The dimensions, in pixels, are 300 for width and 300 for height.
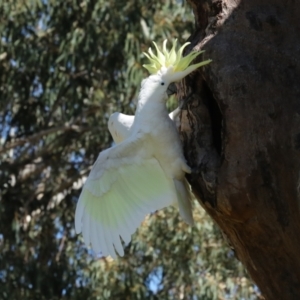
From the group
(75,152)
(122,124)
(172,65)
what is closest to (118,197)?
(122,124)

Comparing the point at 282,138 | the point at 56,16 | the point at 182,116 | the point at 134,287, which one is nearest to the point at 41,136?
the point at 56,16

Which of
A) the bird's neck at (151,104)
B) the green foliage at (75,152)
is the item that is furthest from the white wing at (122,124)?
the green foliage at (75,152)

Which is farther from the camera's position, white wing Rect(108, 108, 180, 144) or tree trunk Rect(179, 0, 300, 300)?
white wing Rect(108, 108, 180, 144)

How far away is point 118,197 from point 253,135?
0.65 meters

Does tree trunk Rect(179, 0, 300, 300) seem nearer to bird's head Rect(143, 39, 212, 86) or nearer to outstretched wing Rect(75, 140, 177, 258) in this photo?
bird's head Rect(143, 39, 212, 86)

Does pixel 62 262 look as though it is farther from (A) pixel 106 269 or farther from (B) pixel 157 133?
(B) pixel 157 133

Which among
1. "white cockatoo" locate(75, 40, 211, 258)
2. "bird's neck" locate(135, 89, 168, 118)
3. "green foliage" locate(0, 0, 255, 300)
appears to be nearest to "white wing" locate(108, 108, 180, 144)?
"white cockatoo" locate(75, 40, 211, 258)

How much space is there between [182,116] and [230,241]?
535 mm

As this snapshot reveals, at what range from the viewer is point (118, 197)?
324 cm

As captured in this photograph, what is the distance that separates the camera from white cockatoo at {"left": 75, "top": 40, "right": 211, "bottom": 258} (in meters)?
3.10

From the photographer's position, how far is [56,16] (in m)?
7.16

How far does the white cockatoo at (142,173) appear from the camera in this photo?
3096 millimetres

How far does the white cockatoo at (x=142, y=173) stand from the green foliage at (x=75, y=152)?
3548 millimetres

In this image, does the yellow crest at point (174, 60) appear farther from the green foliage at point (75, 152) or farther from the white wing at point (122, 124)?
the green foliage at point (75, 152)
